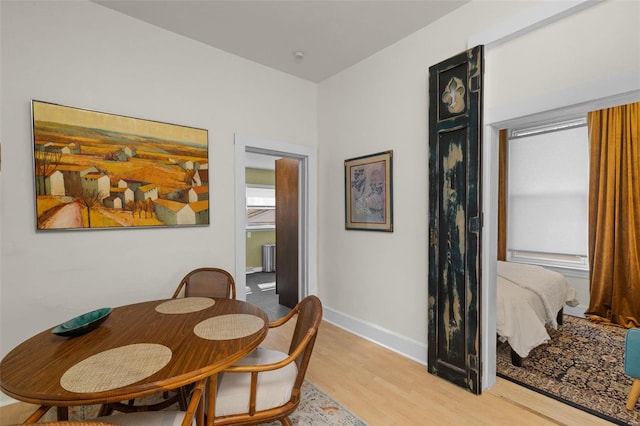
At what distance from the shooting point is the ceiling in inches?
89.7

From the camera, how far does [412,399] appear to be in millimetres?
2068

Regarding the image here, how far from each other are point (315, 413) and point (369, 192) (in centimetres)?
204

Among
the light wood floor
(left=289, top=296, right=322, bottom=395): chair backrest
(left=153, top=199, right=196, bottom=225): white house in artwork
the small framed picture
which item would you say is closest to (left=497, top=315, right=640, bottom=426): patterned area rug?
the light wood floor

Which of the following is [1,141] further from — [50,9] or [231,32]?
[231,32]

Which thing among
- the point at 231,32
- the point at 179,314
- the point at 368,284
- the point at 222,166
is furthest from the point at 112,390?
the point at 231,32

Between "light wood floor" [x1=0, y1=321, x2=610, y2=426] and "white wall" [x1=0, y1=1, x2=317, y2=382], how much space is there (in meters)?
0.85

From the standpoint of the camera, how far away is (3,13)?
1939mm

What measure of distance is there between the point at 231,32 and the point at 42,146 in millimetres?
1768

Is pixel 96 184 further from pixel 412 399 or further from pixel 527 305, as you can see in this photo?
pixel 527 305

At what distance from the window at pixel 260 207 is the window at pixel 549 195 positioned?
4.85 meters

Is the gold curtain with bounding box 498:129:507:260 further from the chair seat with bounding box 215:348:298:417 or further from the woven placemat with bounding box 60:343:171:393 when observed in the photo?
the woven placemat with bounding box 60:343:171:393

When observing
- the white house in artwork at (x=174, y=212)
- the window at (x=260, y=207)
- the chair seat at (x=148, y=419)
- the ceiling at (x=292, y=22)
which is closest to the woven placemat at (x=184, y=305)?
the chair seat at (x=148, y=419)

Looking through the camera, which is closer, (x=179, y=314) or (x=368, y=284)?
(x=179, y=314)

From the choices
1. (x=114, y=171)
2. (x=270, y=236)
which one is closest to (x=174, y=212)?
(x=114, y=171)
